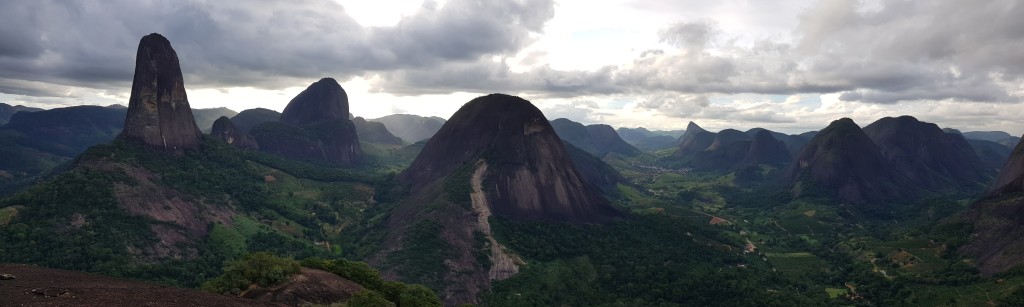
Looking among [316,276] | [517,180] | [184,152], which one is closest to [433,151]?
[517,180]

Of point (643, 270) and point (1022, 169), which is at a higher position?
point (1022, 169)

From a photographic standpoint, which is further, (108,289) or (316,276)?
(316,276)

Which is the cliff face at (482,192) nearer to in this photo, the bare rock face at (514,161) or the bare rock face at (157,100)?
the bare rock face at (514,161)

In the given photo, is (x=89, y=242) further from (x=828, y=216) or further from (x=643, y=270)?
(x=828, y=216)

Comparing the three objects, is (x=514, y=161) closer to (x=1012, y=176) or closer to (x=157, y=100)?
(x=157, y=100)

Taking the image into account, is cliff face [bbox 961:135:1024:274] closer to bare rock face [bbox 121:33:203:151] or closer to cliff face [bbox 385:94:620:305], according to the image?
cliff face [bbox 385:94:620:305]

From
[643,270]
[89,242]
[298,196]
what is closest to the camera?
[89,242]


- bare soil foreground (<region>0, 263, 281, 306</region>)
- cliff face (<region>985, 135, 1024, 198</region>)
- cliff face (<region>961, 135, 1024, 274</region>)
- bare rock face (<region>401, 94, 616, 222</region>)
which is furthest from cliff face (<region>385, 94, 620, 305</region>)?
cliff face (<region>985, 135, 1024, 198</region>)
